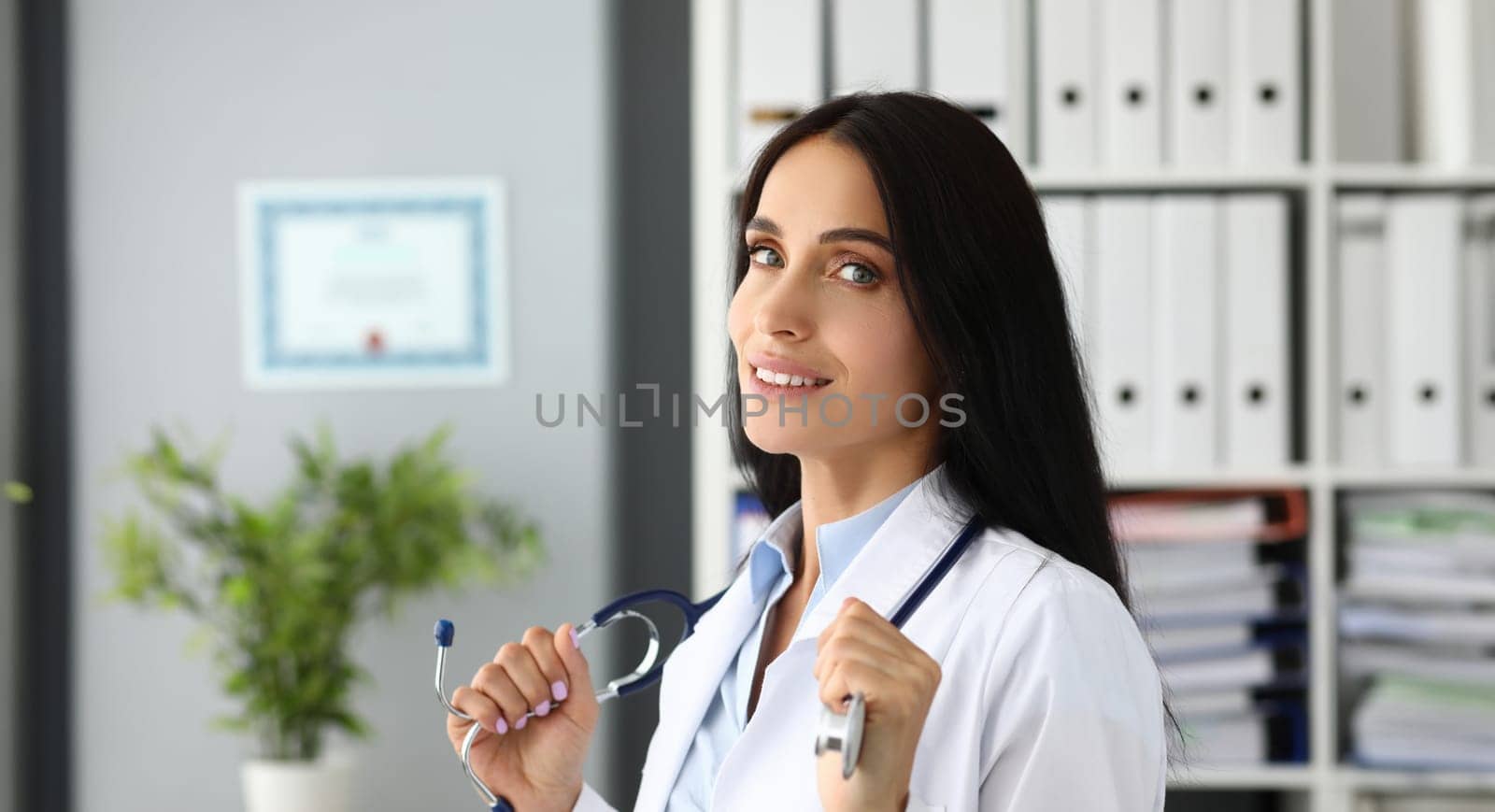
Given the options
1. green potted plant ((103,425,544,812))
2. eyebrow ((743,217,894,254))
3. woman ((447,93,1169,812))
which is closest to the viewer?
woman ((447,93,1169,812))

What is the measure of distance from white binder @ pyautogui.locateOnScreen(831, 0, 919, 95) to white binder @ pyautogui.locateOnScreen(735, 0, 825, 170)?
3 cm

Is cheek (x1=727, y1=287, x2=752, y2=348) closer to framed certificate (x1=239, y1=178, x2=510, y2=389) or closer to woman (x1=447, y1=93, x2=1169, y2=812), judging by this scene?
woman (x1=447, y1=93, x2=1169, y2=812)

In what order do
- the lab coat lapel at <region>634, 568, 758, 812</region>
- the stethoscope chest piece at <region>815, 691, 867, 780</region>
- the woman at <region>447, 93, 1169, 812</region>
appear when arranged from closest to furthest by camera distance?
the stethoscope chest piece at <region>815, 691, 867, 780</region> → the woman at <region>447, 93, 1169, 812</region> → the lab coat lapel at <region>634, 568, 758, 812</region>

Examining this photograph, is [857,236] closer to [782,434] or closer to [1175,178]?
[782,434]

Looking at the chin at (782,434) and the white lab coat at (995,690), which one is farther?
the chin at (782,434)

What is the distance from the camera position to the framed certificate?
8.02ft

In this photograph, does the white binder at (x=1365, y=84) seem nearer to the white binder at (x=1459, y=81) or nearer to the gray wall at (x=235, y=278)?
the white binder at (x=1459, y=81)

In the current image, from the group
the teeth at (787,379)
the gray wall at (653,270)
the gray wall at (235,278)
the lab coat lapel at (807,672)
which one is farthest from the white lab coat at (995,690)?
the gray wall at (235,278)

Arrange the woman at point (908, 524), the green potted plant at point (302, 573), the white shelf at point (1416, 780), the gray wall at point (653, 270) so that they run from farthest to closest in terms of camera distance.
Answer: the gray wall at point (653, 270) < the green potted plant at point (302, 573) < the white shelf at point (1416, 780) < the woman at point (908, 524)

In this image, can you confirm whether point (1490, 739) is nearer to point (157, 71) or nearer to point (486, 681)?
point (486, 681)

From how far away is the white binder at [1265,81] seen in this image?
1899 millimetres

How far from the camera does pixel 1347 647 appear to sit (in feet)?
6.35

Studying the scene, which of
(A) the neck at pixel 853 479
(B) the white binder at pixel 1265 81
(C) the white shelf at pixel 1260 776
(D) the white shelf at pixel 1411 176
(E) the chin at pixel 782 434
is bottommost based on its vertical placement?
(C) the white shelf at pixel 1260 776

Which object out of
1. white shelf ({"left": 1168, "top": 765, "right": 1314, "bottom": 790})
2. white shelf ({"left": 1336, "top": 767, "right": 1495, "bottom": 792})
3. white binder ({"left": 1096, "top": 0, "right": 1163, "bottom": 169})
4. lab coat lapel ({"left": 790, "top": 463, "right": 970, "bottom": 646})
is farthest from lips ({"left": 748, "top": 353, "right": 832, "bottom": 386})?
white shelf ({"left": 1336, "top": 767, "right": 1495, "bottom": 792})
